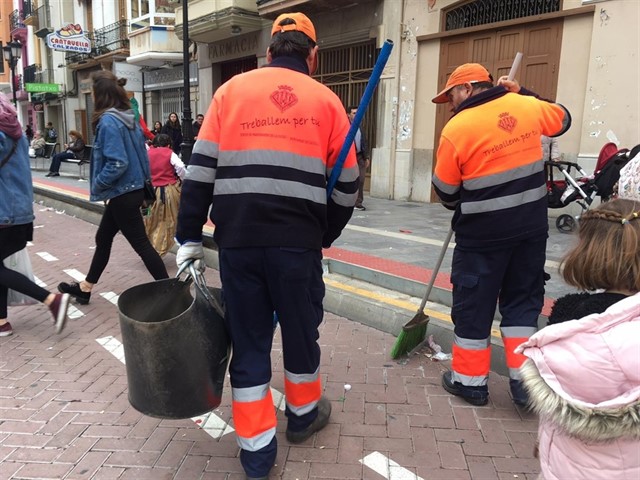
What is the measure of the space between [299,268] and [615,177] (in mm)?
4202

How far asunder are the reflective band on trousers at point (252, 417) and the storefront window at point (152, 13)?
17.4 m

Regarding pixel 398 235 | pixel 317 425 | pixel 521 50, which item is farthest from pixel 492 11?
pixel 317 425

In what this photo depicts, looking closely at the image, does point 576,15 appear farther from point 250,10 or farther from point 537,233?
point 250,10

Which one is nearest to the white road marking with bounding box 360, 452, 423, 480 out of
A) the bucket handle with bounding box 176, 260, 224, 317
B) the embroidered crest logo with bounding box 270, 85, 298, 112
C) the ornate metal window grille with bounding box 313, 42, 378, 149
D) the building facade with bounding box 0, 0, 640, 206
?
the bucket handle with bounding box 176, 260, 224, 317

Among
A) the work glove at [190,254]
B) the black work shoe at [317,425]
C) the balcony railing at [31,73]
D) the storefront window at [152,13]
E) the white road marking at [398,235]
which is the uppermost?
the storefront window at [152,13]

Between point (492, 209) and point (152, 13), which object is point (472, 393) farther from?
point (152, 13)

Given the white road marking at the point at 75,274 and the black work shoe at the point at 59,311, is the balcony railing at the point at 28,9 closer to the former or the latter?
the white road marking at the point at 75,274

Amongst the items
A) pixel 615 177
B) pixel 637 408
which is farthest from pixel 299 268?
pixel 615 177

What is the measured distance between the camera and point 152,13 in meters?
19.9

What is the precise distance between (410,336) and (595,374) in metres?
2.19

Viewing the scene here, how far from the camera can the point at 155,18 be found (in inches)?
766

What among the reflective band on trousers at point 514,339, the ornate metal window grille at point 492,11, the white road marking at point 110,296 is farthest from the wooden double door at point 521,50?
the white road marking at point 110,296

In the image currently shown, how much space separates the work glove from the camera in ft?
8.05

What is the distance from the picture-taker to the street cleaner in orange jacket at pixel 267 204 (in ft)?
7.21
